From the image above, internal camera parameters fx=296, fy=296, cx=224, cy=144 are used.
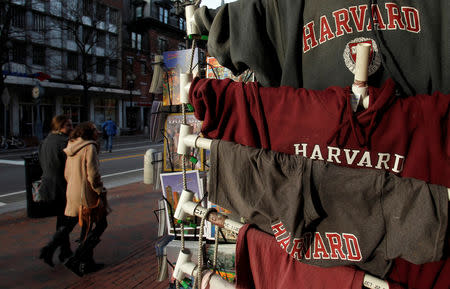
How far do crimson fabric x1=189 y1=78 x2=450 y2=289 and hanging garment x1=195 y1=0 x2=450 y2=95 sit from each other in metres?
0.12

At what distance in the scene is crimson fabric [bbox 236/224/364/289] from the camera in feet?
2.84

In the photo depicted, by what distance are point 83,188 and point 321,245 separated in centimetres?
342

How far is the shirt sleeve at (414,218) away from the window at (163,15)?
3424cm

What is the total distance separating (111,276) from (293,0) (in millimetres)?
3803

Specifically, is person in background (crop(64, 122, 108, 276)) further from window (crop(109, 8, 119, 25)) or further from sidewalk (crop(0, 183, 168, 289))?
window (crop(109, 8, 119, 25))

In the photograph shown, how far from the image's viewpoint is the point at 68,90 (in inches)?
953

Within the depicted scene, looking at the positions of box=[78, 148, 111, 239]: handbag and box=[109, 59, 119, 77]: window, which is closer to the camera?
box=[78, 148, 111, 239]: handbag

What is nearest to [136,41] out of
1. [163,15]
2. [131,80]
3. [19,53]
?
[163,15]

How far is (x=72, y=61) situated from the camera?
24578mm

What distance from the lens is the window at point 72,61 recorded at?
24297mm

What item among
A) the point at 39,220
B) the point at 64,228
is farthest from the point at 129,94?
the point at 64,228

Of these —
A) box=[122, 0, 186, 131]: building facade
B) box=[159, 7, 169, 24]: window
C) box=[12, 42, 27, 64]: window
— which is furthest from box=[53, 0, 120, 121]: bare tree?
box=[159, 7, 169, 24]: window

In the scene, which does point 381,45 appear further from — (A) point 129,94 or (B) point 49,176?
(A) point 129,94

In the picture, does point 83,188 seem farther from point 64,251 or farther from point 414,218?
point 414,218
